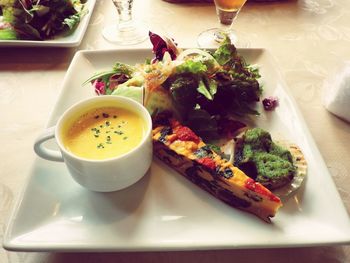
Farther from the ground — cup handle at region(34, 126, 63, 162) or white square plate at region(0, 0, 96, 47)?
cup handle at region(34, 126, 63, 162)

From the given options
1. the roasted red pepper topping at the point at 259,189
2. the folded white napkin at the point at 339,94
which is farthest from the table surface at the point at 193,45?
the roasted red pepper topping at the point at 259,189

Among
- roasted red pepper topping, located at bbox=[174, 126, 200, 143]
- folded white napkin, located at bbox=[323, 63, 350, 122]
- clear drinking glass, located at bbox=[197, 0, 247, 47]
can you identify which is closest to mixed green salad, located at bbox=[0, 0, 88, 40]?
clear drinking glass, located at bbox=[197, 0, 247, 47]

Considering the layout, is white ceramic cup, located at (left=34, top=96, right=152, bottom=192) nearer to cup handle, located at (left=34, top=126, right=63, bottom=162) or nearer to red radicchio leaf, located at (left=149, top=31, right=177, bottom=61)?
cup handle, located at (left=34, top=126, right=63, bottom=162)

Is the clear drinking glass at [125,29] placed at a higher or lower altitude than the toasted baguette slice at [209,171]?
lower

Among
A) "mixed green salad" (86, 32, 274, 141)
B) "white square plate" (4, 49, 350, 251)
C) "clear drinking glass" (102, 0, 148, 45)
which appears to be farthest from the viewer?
"clear drinking glass" (102, 0, 148, 45)

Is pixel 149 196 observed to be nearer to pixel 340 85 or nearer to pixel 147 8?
pixel 340 85

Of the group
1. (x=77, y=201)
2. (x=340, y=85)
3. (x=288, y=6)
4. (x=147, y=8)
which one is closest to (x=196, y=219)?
(x=77, y=201)

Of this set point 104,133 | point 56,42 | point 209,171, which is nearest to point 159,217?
point 209,171

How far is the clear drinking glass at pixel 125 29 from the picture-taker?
5.87ft

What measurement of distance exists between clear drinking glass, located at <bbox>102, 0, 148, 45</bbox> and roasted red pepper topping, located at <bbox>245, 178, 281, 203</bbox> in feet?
3.65

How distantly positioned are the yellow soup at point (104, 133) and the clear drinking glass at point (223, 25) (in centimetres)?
80

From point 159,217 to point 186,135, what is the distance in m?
0.28

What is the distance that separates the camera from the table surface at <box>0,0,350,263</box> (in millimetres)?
906

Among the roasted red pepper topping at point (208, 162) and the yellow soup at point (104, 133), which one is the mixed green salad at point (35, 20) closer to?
the yellow soup at point (104, 133)
